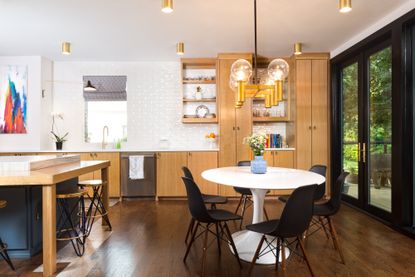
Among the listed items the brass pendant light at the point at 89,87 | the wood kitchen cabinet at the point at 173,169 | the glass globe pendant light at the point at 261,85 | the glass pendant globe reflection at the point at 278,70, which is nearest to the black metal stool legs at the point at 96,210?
the wood kitchen cabinet at the point at 173,169

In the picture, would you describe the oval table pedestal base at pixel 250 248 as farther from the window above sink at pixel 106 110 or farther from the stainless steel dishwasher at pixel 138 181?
the window above sink at pixel 106 110

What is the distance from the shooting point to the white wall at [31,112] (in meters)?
5.21

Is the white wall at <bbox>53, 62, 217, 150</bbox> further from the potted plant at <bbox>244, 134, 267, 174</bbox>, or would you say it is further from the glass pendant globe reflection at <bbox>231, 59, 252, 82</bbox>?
the glass pendant globe reflection at <bbox>231, 59, 252, 82</bbox>

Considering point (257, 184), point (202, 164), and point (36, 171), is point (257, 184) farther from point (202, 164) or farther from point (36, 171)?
point (202, 164)

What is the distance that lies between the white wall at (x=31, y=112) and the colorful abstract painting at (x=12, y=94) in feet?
0.31

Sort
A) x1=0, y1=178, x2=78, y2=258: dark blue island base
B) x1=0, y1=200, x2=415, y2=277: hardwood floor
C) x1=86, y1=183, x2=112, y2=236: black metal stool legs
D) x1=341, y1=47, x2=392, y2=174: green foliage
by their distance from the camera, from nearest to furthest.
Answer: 1. x1=0, y1=200, x2=415, y2=277: hardwood floor
2. x1=0, y1=178, x2=78, y2=258: dark blue island base
3. x1=86, y1=183, x2=112, y2=236: black metal stool legs
4. x1=341, y1=47, x2=392, y2=174: green foliage

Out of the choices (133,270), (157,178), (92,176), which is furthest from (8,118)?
(133,270)

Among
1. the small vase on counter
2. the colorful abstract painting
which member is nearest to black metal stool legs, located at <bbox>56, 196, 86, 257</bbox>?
the small vase on counter

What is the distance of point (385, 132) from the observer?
12.1 ft

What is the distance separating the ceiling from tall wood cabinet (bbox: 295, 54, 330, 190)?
0.39 metres

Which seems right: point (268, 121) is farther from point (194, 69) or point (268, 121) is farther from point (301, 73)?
point (194, 69)

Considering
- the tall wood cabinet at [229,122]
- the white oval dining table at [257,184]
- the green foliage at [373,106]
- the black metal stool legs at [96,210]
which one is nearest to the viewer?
the white oval dining table at [257,184]

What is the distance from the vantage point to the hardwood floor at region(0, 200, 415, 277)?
7.61 feet

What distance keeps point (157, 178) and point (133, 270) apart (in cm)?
269
